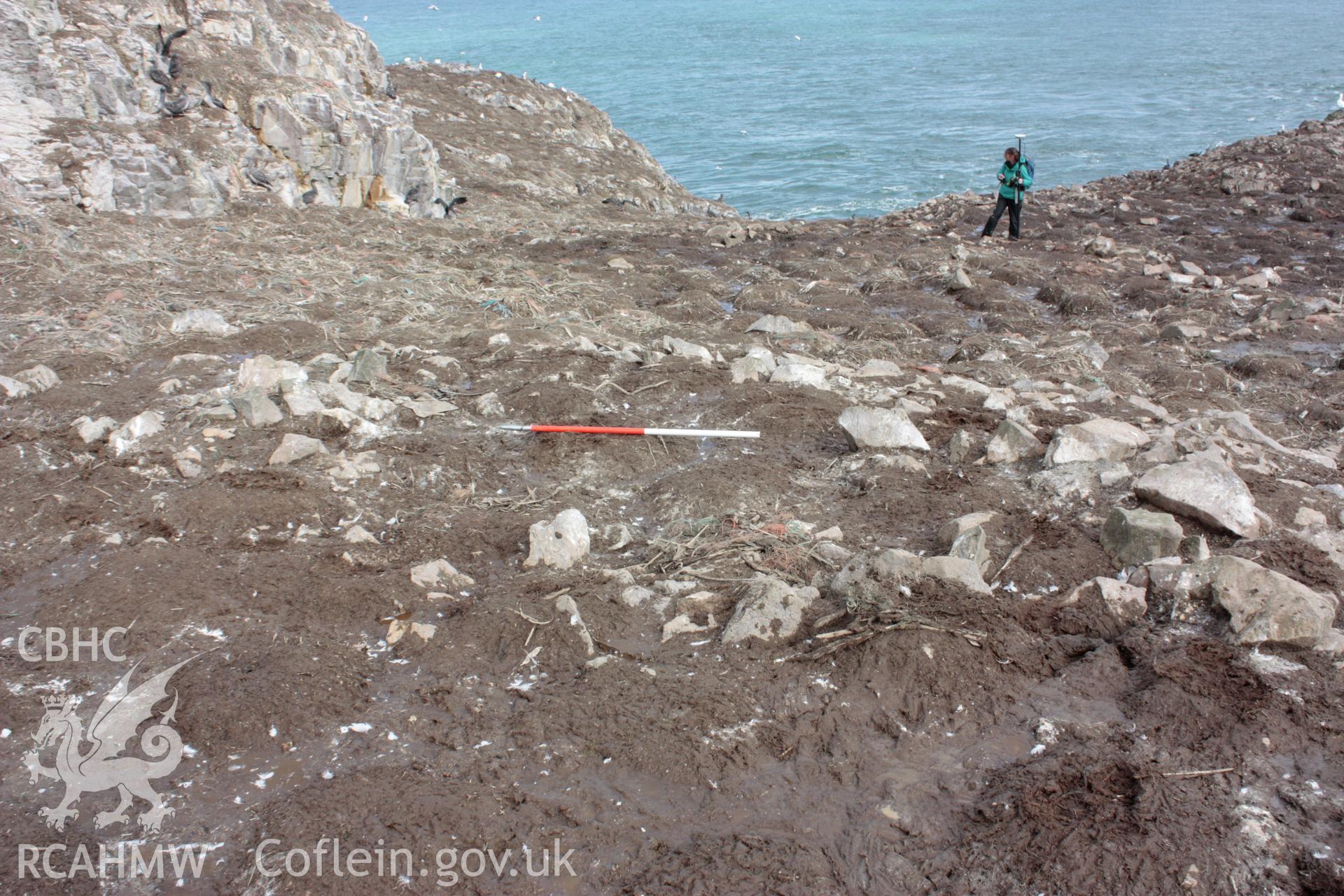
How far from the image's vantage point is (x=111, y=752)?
2.46 m

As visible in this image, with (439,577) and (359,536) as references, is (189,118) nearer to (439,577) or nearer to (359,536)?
(359,536)

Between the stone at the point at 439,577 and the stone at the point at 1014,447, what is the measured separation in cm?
266

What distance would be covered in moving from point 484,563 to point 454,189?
9066 millimetres

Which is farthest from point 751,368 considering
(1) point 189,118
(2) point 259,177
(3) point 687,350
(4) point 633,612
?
(1) point 189,118

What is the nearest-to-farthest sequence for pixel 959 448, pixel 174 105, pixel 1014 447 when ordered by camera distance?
pixel 1014 447, pixel 959 448, pixel 174 105

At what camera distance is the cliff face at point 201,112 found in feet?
25.4

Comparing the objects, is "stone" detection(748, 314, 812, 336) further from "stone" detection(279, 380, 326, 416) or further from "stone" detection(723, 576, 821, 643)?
"stone" detection(723, 576, 821, 643)

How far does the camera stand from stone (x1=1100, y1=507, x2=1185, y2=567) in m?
3.28

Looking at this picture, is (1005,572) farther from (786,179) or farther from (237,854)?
(786,179)

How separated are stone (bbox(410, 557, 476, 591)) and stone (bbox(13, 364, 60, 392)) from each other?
2.85 metres

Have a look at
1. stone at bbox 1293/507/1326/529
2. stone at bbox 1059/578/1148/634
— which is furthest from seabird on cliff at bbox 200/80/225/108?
stone at bbox 1293/507/1326/529

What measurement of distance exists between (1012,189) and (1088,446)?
7715mm

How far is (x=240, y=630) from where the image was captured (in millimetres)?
2986

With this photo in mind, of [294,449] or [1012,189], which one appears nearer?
[294,449]
